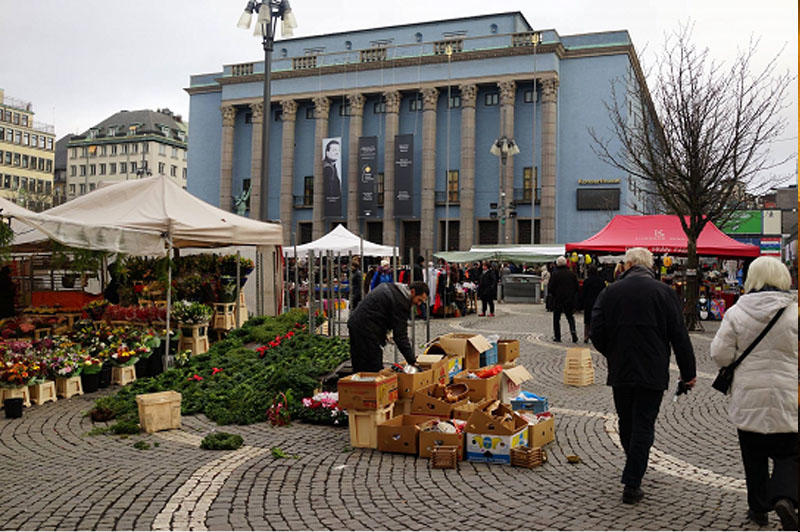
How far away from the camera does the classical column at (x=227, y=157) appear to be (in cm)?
6038

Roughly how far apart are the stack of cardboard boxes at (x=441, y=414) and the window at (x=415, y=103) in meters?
48.9

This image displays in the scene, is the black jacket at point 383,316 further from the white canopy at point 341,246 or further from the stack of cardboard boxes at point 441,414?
the white canopy at point 341,246

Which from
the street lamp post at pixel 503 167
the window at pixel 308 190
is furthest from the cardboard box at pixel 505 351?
the window at pixel 308 190

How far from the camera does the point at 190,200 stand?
1262 cm

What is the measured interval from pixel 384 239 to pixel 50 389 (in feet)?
150

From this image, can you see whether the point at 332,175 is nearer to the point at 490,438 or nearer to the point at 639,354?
the point at 490,438

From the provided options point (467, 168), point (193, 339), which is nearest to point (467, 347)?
point (193, 339)

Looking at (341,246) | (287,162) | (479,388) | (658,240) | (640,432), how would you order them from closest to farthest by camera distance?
(640,432) < (479,388) < (658,240) < (341,246) < (287,162)

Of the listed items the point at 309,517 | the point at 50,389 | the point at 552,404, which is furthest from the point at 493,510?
the point at 50,389

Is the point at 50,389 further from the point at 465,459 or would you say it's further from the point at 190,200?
the point at 465,459

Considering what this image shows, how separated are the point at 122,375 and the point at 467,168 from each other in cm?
4362

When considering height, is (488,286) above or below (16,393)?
above

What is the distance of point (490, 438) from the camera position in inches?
252

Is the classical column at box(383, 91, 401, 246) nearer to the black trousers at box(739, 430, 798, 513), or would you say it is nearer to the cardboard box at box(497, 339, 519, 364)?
the cardboard box at box(497, 339, 519, 364)
